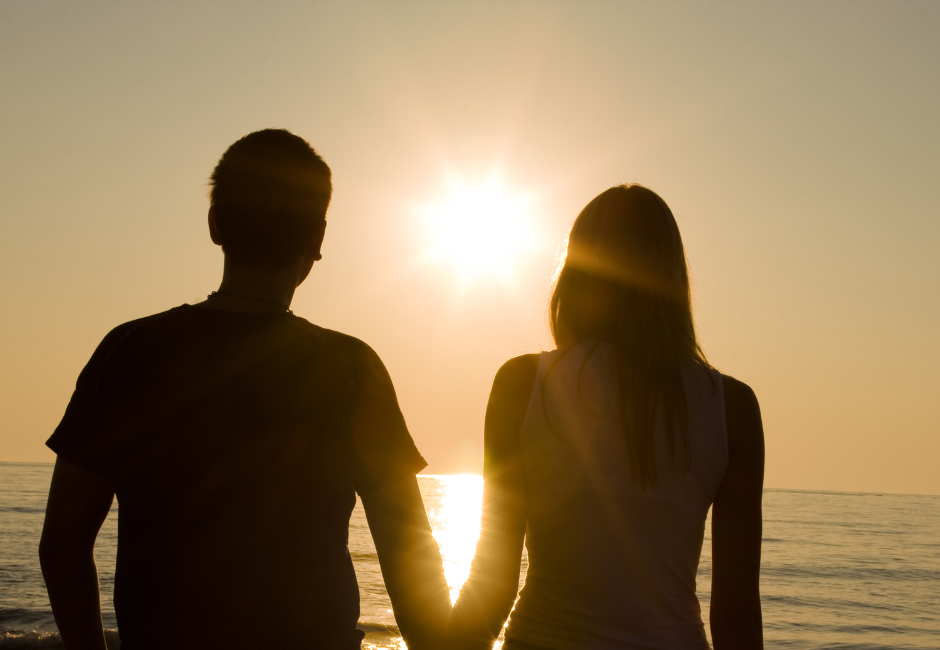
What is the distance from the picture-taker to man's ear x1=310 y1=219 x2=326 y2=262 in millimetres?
1897

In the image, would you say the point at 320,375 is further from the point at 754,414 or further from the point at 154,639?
the point at 754,414

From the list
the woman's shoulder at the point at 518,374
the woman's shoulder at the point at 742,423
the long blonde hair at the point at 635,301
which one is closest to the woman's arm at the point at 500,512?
the woman's shoulder at the point at 518,374

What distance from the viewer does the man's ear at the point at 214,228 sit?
1854mm

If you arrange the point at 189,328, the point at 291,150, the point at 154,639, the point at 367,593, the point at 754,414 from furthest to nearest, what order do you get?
the point at 367,593 → the point at 754,414 → the point at 291,150 → the point at 189,328 → the point at 154,639

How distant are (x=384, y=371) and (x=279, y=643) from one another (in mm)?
682

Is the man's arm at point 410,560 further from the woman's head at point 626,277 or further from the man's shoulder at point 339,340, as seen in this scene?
the woman's head at point 626,277

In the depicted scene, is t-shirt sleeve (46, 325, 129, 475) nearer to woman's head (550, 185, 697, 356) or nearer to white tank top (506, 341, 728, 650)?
white tank top (506, 341, 728, 650)

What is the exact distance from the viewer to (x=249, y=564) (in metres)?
1.63

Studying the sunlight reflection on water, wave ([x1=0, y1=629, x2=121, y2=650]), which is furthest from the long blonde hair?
wave ([x1=0, y1=629, x2=121, y2=650])

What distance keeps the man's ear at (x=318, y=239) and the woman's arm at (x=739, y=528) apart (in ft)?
3.89

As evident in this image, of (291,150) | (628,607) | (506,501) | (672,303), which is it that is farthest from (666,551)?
(291,150)

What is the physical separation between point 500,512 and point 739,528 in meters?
0.67

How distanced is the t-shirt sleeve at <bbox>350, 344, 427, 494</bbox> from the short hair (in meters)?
0.34

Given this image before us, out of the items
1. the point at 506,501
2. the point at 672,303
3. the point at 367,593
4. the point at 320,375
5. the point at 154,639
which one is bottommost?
the point at 367,593
